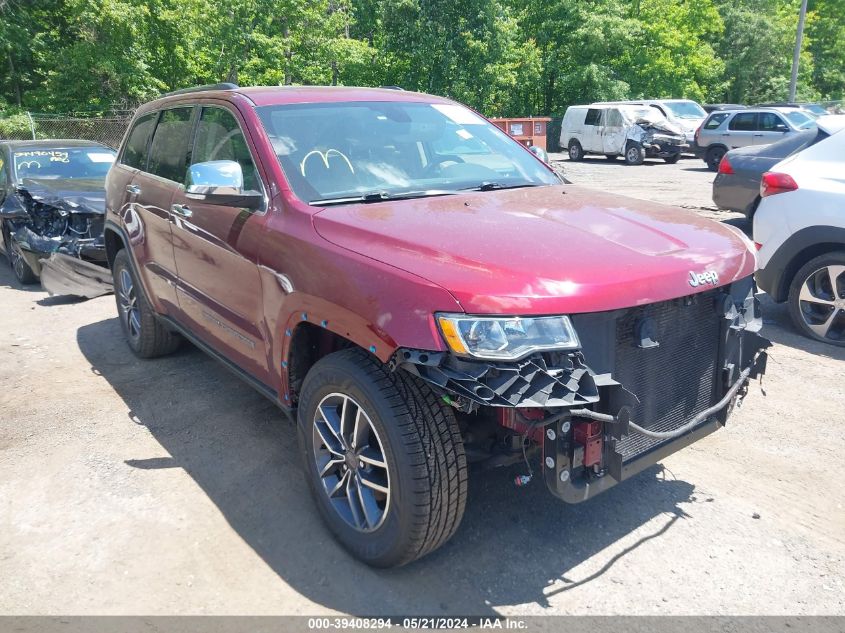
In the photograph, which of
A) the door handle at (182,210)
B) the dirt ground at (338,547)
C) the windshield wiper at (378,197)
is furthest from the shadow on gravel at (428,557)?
the windshield wiper at (378,197)

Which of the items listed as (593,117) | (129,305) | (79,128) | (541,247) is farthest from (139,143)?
(593,117)

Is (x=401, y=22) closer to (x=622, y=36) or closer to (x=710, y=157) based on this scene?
(x=622, y=36)

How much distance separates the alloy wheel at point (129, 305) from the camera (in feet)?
18.8

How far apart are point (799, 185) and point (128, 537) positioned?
5.32m

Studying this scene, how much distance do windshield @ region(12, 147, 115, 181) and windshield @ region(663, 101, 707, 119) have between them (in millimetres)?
20501

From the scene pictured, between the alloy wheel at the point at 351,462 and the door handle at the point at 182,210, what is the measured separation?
176 cm

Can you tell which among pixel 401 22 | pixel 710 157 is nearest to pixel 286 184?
pixel 710 157

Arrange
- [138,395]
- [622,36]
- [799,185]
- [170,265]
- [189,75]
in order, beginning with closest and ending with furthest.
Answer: [170,265] → [138,395] → [799,185] → [189,75] → [622,36]

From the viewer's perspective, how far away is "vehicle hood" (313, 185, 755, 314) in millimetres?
2574

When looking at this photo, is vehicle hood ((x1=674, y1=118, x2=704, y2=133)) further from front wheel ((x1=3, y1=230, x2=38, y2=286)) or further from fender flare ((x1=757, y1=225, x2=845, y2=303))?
front wheel ((x1=3, y1=230, x2=38, y2=286))

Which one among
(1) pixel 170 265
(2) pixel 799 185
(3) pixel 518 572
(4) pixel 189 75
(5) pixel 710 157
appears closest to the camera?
(3) pixel 518 572

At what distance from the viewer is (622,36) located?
32438mm

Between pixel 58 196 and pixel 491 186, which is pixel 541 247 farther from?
pixel 58 196

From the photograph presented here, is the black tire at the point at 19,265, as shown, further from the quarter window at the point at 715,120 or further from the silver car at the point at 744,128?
the quarter window at the point at 715,120
